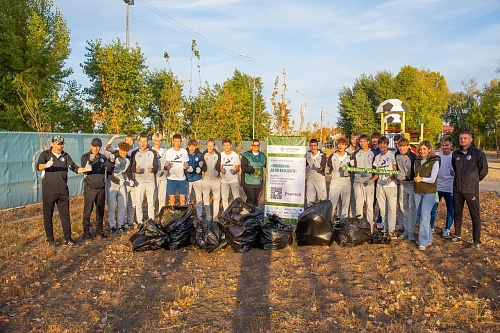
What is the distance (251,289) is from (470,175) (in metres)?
4.48

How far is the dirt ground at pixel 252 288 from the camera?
183 inches

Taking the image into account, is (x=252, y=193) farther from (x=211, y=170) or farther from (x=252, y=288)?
(x=252, y=288)

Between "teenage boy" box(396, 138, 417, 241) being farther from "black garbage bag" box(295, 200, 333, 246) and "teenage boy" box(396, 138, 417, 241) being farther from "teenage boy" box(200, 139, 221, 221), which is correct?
"teenage boy" box(200, 139, 221, 221)

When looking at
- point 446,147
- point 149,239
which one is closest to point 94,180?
point 149,239

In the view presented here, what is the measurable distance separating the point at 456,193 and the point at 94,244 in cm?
648

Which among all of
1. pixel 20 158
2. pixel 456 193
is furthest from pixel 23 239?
pixel 456 193

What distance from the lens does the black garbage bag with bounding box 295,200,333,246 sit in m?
7.55

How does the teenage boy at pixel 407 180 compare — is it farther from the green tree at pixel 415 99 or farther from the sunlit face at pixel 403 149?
the green tree at pixel 415 99

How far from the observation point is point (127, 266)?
667 centimetres

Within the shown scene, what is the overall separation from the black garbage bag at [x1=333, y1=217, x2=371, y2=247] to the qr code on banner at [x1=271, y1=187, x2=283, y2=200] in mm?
1731

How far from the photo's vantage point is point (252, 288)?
5.73 metres

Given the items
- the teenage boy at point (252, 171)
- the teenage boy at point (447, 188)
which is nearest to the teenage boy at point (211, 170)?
the teenage boy at point (252, 171)

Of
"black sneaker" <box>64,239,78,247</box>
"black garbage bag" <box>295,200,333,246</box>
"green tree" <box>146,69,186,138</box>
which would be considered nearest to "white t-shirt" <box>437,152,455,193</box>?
"black garbage bag" <box>295,200,333,246</box>

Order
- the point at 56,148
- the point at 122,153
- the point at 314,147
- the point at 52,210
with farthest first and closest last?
1. the point at 122,153
2. the point at 314,147
3. the point at 52,210
4. the point at 56,148
